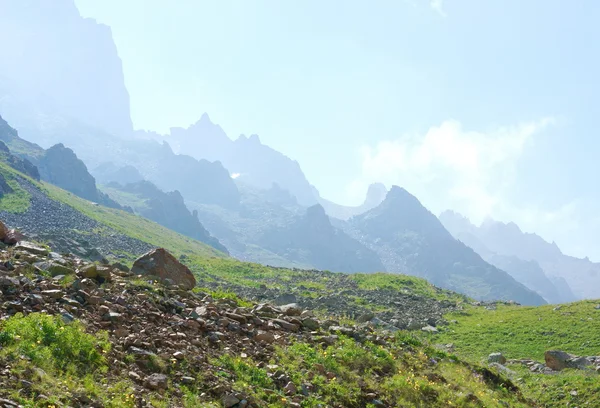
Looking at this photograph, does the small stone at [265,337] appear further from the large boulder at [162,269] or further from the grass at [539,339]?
the grass at [539,339]

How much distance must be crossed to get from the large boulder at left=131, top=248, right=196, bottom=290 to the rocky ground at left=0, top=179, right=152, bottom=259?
41587 mm

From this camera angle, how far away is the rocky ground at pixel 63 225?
68787 millimetres

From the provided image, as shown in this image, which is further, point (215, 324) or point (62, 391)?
point (215, 324)

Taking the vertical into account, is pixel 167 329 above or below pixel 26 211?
above

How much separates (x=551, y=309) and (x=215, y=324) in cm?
3212

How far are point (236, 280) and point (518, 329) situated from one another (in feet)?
98.6

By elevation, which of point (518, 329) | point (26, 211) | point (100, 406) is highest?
point (518, 329)

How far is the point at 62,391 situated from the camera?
857cm

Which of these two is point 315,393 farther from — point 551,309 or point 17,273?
point 551,309

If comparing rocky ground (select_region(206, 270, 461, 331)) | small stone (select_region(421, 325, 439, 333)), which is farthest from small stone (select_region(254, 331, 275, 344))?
small stone (select_region(421, 325, 439, 333))

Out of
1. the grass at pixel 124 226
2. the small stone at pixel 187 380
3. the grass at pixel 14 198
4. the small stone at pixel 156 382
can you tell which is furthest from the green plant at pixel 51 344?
the grass at pixel 124 226

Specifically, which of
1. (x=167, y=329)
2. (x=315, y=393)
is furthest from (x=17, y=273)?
(x=315, y=393)

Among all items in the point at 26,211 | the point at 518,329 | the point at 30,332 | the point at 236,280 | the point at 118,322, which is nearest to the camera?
the point at 30,332

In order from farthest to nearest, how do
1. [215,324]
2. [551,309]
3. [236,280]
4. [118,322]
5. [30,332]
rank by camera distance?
[236,280] → [551,309] → [215,324] → [118,322] → [30,332]
